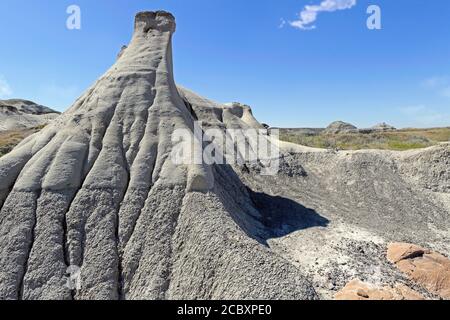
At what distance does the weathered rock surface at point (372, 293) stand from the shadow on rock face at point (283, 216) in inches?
183

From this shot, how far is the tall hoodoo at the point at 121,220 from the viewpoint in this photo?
36.2 ft

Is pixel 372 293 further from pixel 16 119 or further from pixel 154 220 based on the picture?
pixel 16 119

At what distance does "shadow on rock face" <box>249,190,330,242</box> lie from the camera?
1746cm

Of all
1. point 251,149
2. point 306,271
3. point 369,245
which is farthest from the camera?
point 251,149

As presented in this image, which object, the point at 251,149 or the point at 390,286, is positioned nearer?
the point at 390,286

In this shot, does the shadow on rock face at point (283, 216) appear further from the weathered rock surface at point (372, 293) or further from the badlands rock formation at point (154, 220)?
the weathered rock surface at point (372, 293)

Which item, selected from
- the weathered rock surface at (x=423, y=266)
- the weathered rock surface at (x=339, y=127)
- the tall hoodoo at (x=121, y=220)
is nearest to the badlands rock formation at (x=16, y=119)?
the weathered rock surface at (x=339, y=127)

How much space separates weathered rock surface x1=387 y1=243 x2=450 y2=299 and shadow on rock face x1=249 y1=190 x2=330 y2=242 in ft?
13.4

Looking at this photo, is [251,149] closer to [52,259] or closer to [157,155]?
[157,155]

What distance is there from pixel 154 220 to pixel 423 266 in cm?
1099

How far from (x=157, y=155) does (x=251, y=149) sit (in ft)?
54.4

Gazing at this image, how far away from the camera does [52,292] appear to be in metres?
11.1

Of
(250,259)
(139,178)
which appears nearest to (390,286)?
(250,259)
